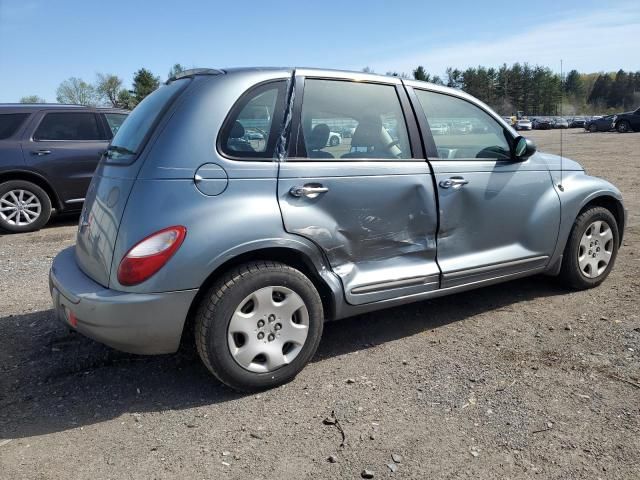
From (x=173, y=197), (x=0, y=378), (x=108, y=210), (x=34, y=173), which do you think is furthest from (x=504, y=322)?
(x=34, y=173)

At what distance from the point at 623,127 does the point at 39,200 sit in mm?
33943

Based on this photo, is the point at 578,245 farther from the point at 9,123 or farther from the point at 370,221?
the point at 9,123

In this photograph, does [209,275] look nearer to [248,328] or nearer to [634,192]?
[248,328]

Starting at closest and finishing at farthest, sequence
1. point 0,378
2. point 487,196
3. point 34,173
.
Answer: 1. point 0,378
2. point 487,196
3. point 34,173

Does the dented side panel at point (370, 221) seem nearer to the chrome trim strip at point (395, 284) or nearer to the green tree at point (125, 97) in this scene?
the chrome trim strip at point (395, 284)

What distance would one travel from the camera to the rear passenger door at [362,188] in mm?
3164

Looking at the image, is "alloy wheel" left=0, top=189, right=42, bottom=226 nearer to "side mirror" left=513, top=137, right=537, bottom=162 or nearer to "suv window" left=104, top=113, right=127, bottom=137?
"suv window" left=104, top=113, right=127, bottom=137

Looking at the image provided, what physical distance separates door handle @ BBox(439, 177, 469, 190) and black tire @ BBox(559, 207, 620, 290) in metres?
1.32

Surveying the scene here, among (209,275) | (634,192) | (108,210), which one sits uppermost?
(108,210)

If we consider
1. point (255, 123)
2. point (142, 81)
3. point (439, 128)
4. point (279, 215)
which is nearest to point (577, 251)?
point (439, 128)

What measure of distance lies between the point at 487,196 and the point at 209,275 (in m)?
2.14

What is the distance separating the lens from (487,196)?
12.7ft

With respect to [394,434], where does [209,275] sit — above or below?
above

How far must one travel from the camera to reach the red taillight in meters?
2.73
